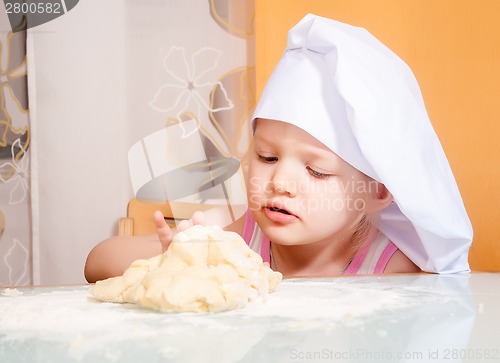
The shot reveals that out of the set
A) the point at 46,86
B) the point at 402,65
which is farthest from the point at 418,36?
the point at 46,86

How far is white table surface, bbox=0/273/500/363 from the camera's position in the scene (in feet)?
1.26

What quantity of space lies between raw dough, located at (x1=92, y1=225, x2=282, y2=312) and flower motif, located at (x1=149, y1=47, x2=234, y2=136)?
2.65 ft

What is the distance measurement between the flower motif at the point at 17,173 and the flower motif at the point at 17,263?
11 centimetres

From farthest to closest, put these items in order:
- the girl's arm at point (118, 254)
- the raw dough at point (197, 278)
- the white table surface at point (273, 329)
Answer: the girl's arm at point (118, 254) < the raw dough at point (197, 278) < the white table surface at point (273, 329)

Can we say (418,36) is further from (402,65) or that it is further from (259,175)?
(259,175)

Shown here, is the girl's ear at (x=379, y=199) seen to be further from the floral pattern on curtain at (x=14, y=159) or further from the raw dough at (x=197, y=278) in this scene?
the floral pattern on curtain at (x=14, y=159)

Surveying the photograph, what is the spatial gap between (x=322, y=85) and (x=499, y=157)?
0.35 metres

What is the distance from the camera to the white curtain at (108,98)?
1.37 m

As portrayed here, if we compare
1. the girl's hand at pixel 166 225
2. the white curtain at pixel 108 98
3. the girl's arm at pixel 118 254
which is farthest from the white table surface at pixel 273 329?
the white curtain at pixel 108 98

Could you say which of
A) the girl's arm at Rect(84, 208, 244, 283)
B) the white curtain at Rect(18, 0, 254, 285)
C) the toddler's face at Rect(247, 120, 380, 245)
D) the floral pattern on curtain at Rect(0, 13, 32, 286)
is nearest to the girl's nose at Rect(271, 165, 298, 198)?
the toddler's face at Rect(247, 120, 380, 245)

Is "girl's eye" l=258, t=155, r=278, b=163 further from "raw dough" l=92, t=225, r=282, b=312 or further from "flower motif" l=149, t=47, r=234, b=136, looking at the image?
"flower motif" l=149, t=47, r=234, b=136

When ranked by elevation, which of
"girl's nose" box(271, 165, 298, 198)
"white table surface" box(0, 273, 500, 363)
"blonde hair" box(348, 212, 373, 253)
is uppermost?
"girl's nose" box(271, 165, 298, 198)

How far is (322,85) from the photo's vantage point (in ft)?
2.96

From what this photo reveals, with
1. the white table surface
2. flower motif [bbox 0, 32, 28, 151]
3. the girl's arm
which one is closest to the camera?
the white table surface
